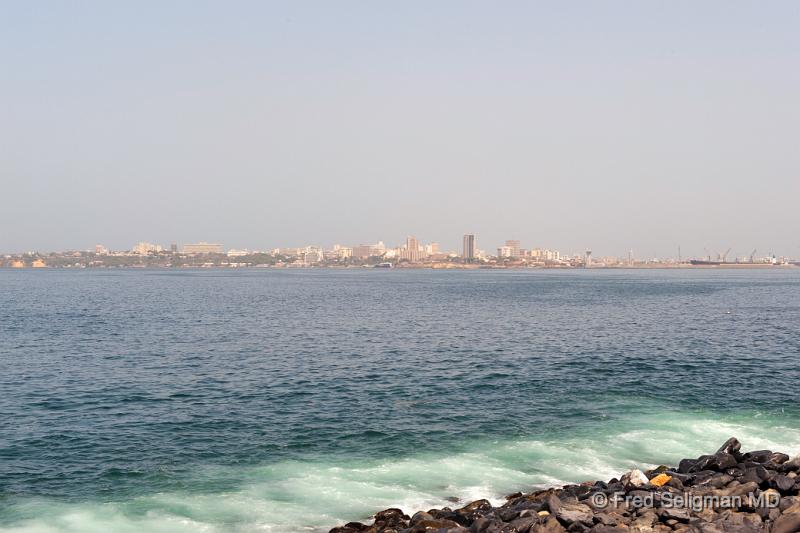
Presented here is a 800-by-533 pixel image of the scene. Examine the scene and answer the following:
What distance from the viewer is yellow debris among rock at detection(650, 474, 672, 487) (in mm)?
18750

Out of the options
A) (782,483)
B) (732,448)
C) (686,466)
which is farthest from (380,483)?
(782,483)

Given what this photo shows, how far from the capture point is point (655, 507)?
16.5 meters

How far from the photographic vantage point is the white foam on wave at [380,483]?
19703mm

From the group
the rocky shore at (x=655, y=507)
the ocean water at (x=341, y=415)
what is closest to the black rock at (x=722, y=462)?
the rocky shore at (x=655, y=507)

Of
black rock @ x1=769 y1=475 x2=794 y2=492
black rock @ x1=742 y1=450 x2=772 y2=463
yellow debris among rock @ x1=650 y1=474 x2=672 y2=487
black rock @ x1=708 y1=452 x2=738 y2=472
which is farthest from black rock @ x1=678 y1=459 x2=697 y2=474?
black rock @ x1=769 y1=475 x2=794 y2=492

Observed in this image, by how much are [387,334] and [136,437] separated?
38401 millimetres

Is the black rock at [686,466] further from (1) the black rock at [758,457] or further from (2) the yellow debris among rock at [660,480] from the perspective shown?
(2) the yellow debris among rock at [660,480]

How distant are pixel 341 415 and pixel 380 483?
9.60 meters

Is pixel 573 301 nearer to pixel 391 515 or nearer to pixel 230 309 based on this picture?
pixel 230 309

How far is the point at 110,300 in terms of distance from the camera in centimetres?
11481

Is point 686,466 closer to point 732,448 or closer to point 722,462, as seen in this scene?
point 722,462

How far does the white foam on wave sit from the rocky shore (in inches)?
78.1

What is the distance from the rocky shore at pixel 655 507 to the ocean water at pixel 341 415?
2.41 meters

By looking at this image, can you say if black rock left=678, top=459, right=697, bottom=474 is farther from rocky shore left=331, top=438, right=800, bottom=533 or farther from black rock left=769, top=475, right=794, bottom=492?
black rock left=769, top=475, right=794, bottom=492
